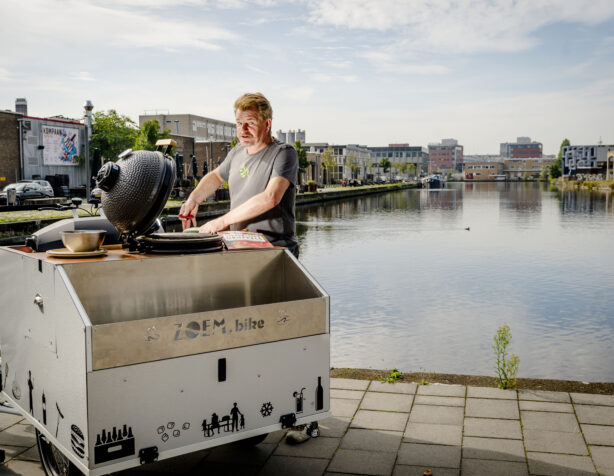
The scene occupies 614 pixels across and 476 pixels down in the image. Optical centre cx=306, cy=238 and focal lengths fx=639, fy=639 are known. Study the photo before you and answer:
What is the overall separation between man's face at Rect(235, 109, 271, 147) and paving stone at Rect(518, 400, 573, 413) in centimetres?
272

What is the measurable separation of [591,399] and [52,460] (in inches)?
148

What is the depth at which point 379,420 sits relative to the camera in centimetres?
446

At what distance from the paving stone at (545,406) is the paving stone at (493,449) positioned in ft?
2.15

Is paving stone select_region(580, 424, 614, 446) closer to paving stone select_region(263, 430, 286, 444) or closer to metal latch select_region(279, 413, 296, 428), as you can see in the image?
paving stone select_region(263, 430, 286, 444)

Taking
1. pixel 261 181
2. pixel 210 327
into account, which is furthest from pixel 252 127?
pixel 210 327

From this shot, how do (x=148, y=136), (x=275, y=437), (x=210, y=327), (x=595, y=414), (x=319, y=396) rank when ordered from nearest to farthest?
(x=210, y=327) < (x=319, y=396) < (x=275, y=437) < (x=595, y=414) < (x=148, y=136)

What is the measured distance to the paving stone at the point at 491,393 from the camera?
4953 millimetres

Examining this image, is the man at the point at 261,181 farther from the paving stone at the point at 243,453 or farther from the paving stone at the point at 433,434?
the paving stone at the point at 433,434

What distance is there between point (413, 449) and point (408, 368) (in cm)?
415

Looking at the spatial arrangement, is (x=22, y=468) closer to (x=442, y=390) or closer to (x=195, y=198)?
(x=195, y=198)

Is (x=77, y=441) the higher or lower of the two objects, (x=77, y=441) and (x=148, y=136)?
the lower

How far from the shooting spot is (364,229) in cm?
2919

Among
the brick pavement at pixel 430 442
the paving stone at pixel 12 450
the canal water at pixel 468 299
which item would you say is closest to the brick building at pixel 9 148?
the canal water at pixel 468 299

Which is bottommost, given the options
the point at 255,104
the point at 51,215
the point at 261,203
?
the point at 51,215
